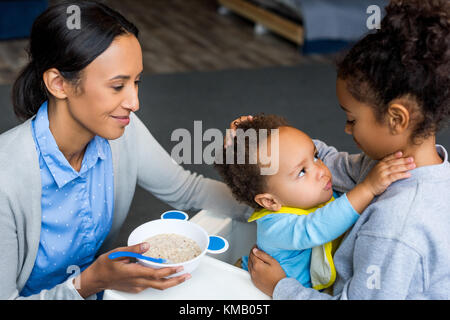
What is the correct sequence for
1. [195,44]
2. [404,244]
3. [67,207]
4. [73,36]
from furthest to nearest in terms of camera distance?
1. [195,44]
2. [67,207]
3. [73,36]
4. [404,244]

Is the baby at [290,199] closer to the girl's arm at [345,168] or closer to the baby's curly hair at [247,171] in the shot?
the baby's curly hair at [247,171]

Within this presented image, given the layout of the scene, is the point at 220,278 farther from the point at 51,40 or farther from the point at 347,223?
Result: the point at 51,40

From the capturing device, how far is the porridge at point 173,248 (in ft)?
3.73

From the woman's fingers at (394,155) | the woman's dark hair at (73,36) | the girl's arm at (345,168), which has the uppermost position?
the woman's dark hair at (73,36)

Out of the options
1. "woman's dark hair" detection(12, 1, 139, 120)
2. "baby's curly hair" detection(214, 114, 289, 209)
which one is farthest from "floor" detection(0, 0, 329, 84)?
"baby's curly hair" detection(214, 114, 289, 209)

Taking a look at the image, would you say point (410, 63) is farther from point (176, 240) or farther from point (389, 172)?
point (176, 240)

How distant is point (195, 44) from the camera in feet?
15.8

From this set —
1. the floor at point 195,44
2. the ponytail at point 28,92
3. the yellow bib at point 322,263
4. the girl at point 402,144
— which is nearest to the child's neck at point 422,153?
A: the girl at point 402,144

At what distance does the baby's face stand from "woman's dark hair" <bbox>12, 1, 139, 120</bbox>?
47 centimetres

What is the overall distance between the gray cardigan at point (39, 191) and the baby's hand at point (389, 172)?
438 mm

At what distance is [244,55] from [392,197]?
144 inches

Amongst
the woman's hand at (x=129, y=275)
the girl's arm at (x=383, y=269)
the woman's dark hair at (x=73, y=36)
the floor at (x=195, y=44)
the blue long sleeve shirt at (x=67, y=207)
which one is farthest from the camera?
the floor at (x=195, y=44)

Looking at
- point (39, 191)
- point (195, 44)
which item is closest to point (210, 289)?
point (39, 191)

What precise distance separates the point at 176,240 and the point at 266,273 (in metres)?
0.22
